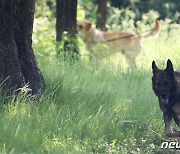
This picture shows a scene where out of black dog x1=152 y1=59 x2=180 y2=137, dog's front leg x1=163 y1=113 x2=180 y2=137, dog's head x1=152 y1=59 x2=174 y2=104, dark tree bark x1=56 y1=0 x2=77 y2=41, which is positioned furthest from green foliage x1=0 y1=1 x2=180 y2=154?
dark tree bark x1=56 y1=0 x2=77 y2=41

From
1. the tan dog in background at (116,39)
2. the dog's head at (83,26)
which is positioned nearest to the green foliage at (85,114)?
the tan dog in background at (116,39)

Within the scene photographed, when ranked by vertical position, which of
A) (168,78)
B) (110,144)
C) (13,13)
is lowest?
(110,144)

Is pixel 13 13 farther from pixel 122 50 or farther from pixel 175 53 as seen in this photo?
pixel 122 50

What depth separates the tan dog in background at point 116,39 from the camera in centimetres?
1564

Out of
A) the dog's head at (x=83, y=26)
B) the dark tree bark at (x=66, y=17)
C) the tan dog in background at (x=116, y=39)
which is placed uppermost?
the dark tree bark at (x=66, y=17)

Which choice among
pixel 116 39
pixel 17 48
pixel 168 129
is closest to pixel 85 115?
pixel 168 129

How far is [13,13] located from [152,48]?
6757mm

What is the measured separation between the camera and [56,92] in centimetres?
898

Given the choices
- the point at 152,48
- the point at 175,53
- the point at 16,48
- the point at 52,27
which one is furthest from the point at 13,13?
the point at 52,27

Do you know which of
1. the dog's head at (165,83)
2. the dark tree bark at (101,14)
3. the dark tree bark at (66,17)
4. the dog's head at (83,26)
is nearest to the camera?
the dog's head at (165,83)

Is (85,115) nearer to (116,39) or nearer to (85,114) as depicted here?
(85,114)

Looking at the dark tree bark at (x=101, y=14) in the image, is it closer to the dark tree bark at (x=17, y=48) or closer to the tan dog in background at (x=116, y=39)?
the tan dog in background at (x=116, y=39)

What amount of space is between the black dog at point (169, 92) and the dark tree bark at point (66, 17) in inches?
226

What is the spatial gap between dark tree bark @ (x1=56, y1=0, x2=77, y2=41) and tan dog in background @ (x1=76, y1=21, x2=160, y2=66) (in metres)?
1.90
